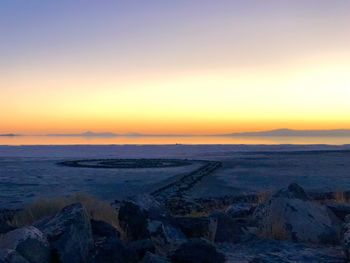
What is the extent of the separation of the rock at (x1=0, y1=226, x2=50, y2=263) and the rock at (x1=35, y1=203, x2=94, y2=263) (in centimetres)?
18

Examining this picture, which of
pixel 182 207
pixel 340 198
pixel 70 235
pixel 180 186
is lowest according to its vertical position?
Answer: pixel 180 186

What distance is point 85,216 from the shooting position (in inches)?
292

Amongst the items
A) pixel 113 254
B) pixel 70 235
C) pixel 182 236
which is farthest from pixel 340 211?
pixel 70 235

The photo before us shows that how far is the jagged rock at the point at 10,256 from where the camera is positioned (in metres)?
5.78

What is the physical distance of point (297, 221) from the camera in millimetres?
9461

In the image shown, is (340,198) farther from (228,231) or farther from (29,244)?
(29,244)

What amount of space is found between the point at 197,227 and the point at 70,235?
2813mm

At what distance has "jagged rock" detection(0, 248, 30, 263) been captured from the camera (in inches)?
228

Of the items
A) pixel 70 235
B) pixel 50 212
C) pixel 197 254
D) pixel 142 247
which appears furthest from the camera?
pixel 50 212

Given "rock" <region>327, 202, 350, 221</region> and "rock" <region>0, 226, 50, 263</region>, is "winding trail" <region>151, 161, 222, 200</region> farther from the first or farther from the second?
"rock" <region>0, 226, 50, 263</region>

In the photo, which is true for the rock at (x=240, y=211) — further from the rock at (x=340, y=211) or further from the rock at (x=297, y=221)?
the rock at (x=297, y=221)

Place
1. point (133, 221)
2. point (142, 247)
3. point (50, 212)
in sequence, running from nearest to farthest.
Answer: point (142, 247) < point (133, 221) < point (50, 212)

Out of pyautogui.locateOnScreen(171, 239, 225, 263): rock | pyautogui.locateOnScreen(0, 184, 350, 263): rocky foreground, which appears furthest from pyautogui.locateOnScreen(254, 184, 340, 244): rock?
pyautogui.locateOnScreen(171, 239, 225, 263): rock

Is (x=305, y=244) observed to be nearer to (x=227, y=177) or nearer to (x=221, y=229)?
(x=221, y=229)
